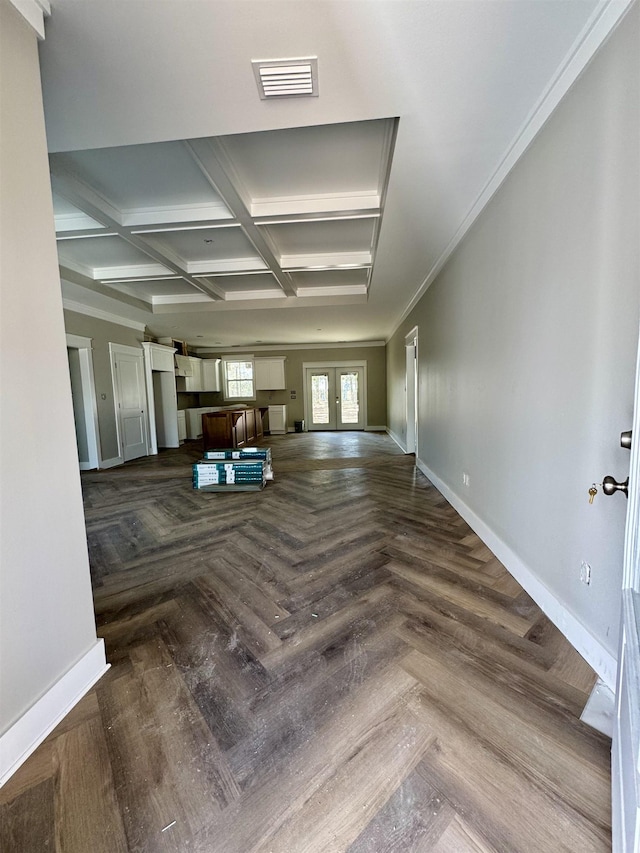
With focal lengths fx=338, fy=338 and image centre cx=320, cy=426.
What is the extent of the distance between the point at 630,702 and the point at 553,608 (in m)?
1.12

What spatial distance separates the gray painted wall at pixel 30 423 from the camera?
1045 mm

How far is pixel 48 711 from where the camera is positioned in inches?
45.3

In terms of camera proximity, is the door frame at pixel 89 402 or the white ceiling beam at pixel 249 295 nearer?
the door frame at pixel 89 402

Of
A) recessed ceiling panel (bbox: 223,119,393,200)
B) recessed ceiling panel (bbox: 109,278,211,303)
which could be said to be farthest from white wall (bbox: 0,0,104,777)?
recessed ceiling panel (bbox: 109,278,211,303)

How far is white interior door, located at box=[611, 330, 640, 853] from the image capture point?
0.59m

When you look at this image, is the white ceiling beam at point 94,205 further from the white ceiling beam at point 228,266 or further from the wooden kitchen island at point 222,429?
the wooden kitchen island at point 222,429

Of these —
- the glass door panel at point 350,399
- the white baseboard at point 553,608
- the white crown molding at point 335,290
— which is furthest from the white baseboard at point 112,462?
the glass door panel at point 350,399

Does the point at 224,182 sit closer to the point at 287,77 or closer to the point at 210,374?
the point at 287,77

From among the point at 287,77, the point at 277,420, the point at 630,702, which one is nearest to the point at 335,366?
the point at 277,420

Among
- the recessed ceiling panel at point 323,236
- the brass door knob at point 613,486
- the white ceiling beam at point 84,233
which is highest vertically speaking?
the recessed ceiling panel at point 323,236

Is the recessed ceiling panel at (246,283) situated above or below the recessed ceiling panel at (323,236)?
below

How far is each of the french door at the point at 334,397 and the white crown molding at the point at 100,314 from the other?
4.59 m

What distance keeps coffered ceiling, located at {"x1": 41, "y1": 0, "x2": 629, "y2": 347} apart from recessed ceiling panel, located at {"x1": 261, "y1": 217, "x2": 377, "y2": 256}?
3cm

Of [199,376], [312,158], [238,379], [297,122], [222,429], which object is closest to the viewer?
[297,122]
